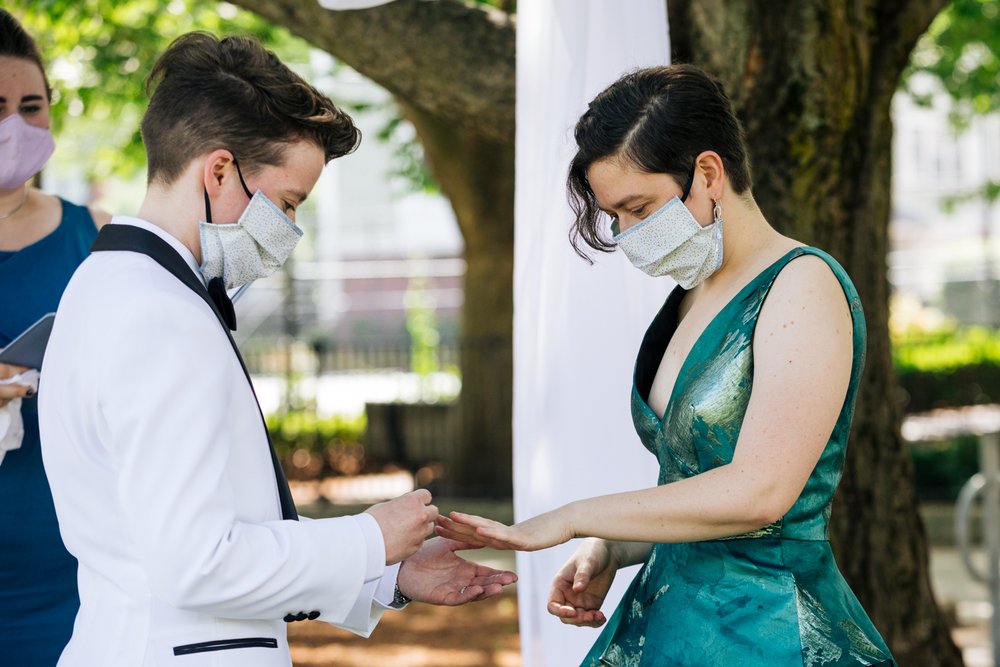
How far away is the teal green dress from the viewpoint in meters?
1.93

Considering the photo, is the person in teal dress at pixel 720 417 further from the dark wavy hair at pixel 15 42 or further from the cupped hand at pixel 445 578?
the dark wavy hair at pixel 15 42

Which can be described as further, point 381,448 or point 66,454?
point 381,448

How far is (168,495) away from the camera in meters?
1.63

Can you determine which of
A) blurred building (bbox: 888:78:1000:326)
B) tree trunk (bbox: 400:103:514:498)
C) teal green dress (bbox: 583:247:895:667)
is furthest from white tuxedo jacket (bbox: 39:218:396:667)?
blurred building (bbox: 888:78:1000:326)

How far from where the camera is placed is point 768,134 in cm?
358

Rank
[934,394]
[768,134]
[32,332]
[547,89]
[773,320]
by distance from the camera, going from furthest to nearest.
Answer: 1. [934,394]
2. [768,134]
3. [547,89]
4. [32,332]
5. [773,320]

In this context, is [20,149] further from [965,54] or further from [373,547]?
[965,54]

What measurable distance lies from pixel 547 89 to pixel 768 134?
89cm

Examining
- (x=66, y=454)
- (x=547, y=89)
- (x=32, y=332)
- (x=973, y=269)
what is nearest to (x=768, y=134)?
(x=547, y=89)

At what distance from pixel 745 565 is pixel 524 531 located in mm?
393

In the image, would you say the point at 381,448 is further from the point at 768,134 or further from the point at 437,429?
the point at 768,134

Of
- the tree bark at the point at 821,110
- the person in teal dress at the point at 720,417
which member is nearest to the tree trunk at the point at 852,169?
the tree bark at the point at 821,110

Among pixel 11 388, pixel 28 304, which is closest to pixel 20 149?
pixel 28 304

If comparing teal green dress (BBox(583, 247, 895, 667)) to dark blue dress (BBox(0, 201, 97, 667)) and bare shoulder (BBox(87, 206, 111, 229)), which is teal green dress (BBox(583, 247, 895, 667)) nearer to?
dark blue dress (BBox(0, 201, 97, 667))
